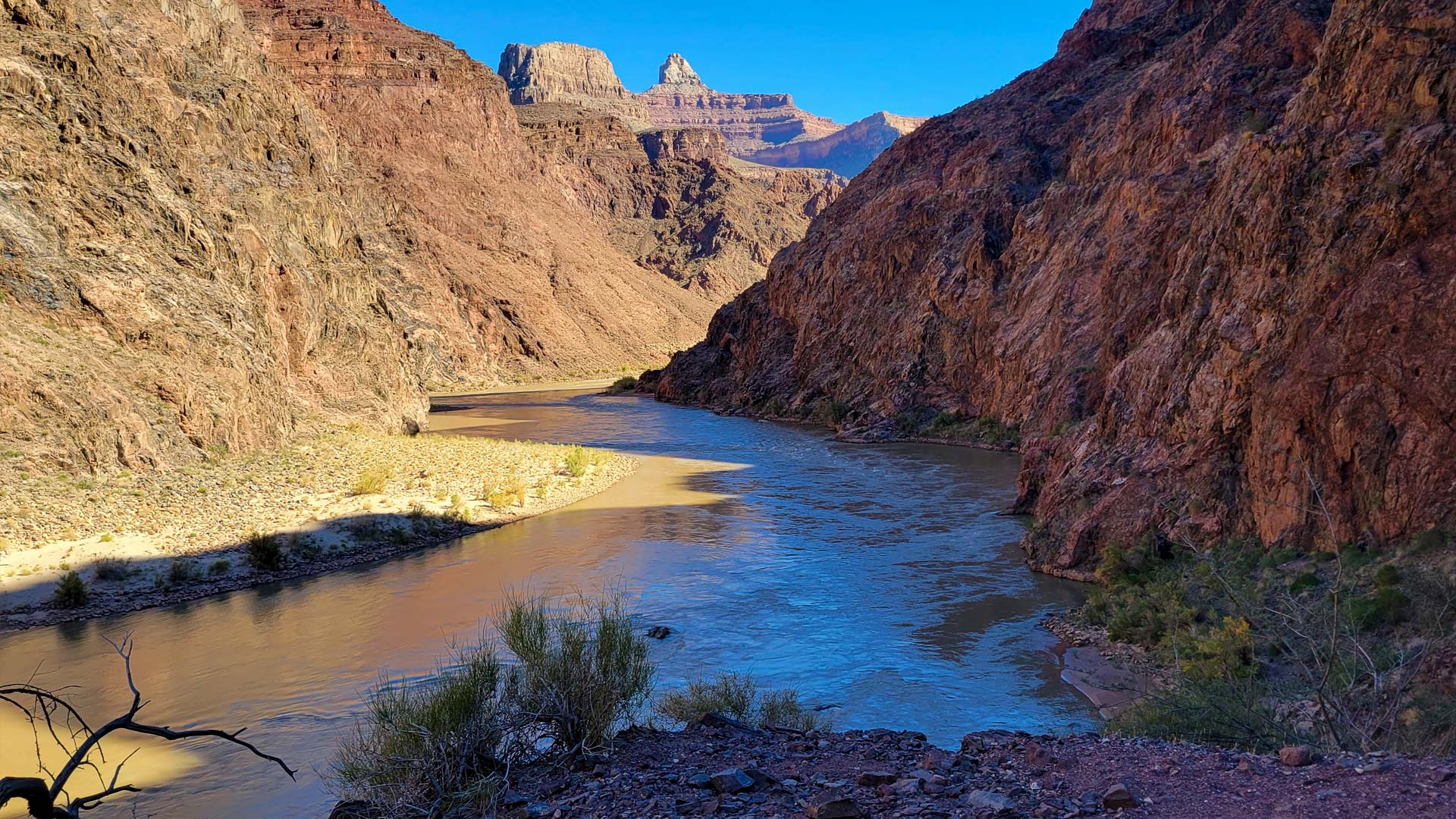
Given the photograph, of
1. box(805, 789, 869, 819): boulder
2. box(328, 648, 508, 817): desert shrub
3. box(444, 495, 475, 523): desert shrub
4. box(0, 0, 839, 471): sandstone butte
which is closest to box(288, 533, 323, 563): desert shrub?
→ box(444, 495, 475, 523): desert shrub

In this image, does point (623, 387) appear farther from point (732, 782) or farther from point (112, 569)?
point (732, 782)

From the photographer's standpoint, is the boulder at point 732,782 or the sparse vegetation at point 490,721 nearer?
the boulder at point 732,782

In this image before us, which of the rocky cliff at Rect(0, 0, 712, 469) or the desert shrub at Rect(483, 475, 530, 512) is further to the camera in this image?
the desert shrub at Rect(483, 475, 530, 512)

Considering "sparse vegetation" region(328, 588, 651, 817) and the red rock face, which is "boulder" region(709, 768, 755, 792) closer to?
"sparse vegetation" region(328, 588, 651, 817)

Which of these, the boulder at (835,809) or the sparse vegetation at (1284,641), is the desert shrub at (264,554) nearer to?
the sparse vegetation at (1284,641)

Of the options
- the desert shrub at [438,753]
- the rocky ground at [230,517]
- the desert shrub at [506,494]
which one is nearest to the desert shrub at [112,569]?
the rocky ground at [230,517]

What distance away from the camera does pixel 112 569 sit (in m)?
18.7

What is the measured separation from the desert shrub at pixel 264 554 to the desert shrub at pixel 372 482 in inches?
199

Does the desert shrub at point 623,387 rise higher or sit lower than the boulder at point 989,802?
higher

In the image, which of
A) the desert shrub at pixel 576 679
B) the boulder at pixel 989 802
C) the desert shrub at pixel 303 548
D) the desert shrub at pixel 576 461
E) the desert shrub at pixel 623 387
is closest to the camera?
the boulder at pixel 989 802

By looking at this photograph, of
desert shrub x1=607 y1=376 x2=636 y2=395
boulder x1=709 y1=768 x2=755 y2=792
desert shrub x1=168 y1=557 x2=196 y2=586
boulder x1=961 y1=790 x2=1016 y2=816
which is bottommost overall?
desert shrub x1=168 y1=557 x2=196 y2=586

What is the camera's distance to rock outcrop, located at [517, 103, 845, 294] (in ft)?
469

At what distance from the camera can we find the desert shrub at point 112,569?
60.7 ft

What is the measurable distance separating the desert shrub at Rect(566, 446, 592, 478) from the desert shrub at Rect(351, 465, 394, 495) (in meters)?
6.59
